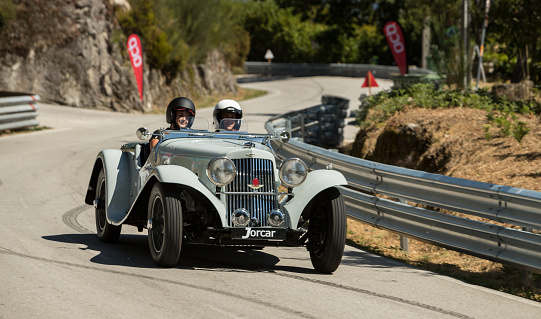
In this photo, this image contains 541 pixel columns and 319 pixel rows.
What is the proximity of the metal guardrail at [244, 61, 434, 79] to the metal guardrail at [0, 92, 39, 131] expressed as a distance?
117 ft

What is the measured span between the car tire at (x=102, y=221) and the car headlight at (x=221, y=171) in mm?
1950

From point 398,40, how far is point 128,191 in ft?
77.7

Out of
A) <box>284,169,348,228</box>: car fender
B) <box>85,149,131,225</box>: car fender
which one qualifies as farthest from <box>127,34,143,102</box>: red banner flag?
<box>284,169,348,228</box>: car fender

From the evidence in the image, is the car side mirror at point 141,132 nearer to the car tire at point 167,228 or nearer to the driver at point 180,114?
the driver at point 180,114

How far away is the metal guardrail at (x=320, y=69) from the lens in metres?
55.0

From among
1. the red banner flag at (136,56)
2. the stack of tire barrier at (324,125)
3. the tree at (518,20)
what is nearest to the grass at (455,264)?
the tree at (518,20)

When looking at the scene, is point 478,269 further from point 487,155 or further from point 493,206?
point 487,155

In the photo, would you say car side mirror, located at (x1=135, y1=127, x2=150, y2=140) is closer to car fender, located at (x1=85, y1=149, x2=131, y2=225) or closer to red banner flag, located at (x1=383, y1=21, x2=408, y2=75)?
car fender, located at (x1=85, y1=149, x2=131, y2=225)

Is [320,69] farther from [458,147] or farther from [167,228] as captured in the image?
[167,228]

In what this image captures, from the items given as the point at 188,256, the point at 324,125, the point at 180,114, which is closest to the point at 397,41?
the point at 324,125

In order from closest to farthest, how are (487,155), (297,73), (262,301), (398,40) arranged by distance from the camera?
(262,301) < (487,155) < (398,40) < (297,73)

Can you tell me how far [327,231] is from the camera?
6.88 m

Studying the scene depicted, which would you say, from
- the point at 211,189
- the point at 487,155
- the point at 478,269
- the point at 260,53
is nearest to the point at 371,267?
the point at 478,269

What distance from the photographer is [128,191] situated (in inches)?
325
